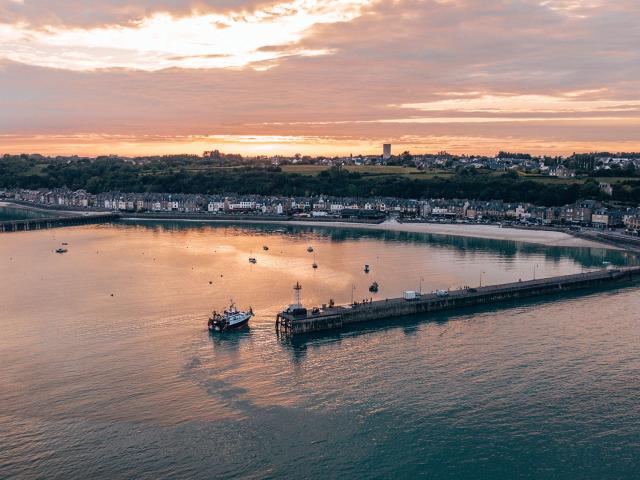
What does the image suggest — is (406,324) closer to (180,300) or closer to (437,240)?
(180,300)

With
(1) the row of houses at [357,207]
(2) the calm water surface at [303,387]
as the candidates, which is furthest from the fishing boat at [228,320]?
(1) the row of houses at [357,207]

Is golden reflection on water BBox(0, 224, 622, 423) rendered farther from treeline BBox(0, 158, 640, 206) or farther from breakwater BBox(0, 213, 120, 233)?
treeline BBox(0, 158, 640, 206)

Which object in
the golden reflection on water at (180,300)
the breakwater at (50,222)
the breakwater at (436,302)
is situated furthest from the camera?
the breakwater at (50,222)

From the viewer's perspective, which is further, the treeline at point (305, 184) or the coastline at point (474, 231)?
the treeline at point (305, 184)

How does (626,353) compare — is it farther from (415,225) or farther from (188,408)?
(415,225)

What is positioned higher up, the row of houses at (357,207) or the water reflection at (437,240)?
the row of houses at (357,207)

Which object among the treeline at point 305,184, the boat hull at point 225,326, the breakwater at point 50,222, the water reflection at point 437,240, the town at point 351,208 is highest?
the treeline at point 305,184

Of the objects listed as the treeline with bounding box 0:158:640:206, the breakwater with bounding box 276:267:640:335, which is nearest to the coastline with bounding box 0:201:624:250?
the treeline with bounding box 0:158:640:206

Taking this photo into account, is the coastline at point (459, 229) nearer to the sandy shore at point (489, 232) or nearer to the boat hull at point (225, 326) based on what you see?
the sandy shore at point (489, 232)
